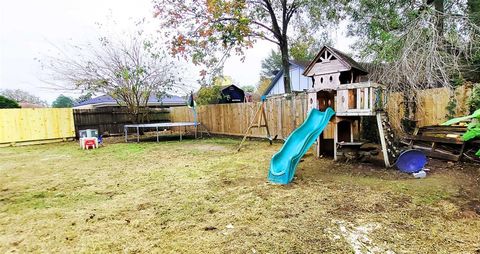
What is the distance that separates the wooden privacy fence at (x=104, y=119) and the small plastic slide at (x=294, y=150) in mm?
9963

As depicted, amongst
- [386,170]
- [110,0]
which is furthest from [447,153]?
[110,0]

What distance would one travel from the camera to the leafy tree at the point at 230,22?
313 inches

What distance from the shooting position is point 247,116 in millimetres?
9766

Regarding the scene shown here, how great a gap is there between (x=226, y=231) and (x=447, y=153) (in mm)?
4591

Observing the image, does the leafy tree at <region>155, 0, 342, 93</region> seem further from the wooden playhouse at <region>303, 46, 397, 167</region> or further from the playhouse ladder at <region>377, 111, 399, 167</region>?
the playhouse ladder at <region>377, 111, 399, 167</region>

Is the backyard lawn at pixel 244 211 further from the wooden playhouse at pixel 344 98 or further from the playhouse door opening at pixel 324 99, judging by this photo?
the playhouse door opening at pixel 324 99

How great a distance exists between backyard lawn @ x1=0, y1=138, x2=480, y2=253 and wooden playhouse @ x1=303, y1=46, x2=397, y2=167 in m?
0.60

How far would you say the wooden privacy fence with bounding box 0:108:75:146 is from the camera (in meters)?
9.85

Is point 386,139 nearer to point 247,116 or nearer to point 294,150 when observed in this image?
point 294,150

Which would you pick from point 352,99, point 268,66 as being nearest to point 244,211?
point 352,99

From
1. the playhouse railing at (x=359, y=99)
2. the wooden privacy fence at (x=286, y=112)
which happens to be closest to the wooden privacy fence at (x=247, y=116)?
the wooden privacy fence at (x=286, y=112)

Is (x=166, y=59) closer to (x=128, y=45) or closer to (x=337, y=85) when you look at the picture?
(x=128, y=45)

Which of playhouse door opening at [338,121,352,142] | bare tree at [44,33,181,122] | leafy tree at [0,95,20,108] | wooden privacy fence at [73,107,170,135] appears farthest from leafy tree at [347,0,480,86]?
leafy tree at [0,95,20,108]

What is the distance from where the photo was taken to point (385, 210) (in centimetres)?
274
